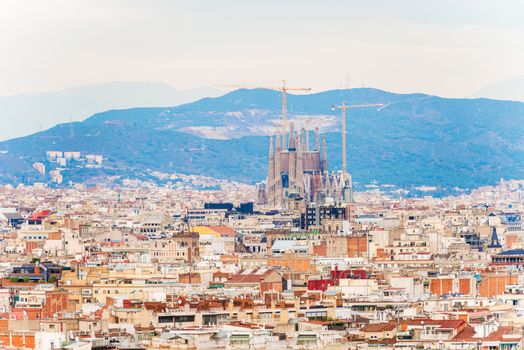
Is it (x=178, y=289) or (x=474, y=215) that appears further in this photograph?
(x=474, y=215)

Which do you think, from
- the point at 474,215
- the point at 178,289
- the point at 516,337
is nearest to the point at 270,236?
the point at 474,215

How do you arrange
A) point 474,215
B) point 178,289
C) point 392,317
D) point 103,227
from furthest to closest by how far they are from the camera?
point 474,215
point 103,227
point 178,289
point 392,317

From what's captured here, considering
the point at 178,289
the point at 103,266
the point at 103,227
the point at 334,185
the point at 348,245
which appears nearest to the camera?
the point at 178,289

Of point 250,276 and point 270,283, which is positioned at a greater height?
point 250,276

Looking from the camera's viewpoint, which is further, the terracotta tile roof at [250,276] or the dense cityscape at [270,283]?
the terracotta tile roof at [250,276]

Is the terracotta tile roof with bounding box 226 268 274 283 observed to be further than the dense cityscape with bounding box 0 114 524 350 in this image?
Yes

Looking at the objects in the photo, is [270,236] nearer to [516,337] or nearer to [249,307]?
[249,307]

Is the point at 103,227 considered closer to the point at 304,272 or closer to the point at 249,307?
the point at 304,272

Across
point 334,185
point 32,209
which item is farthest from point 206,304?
point 334,185

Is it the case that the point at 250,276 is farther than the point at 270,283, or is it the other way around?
the point at 250,276
